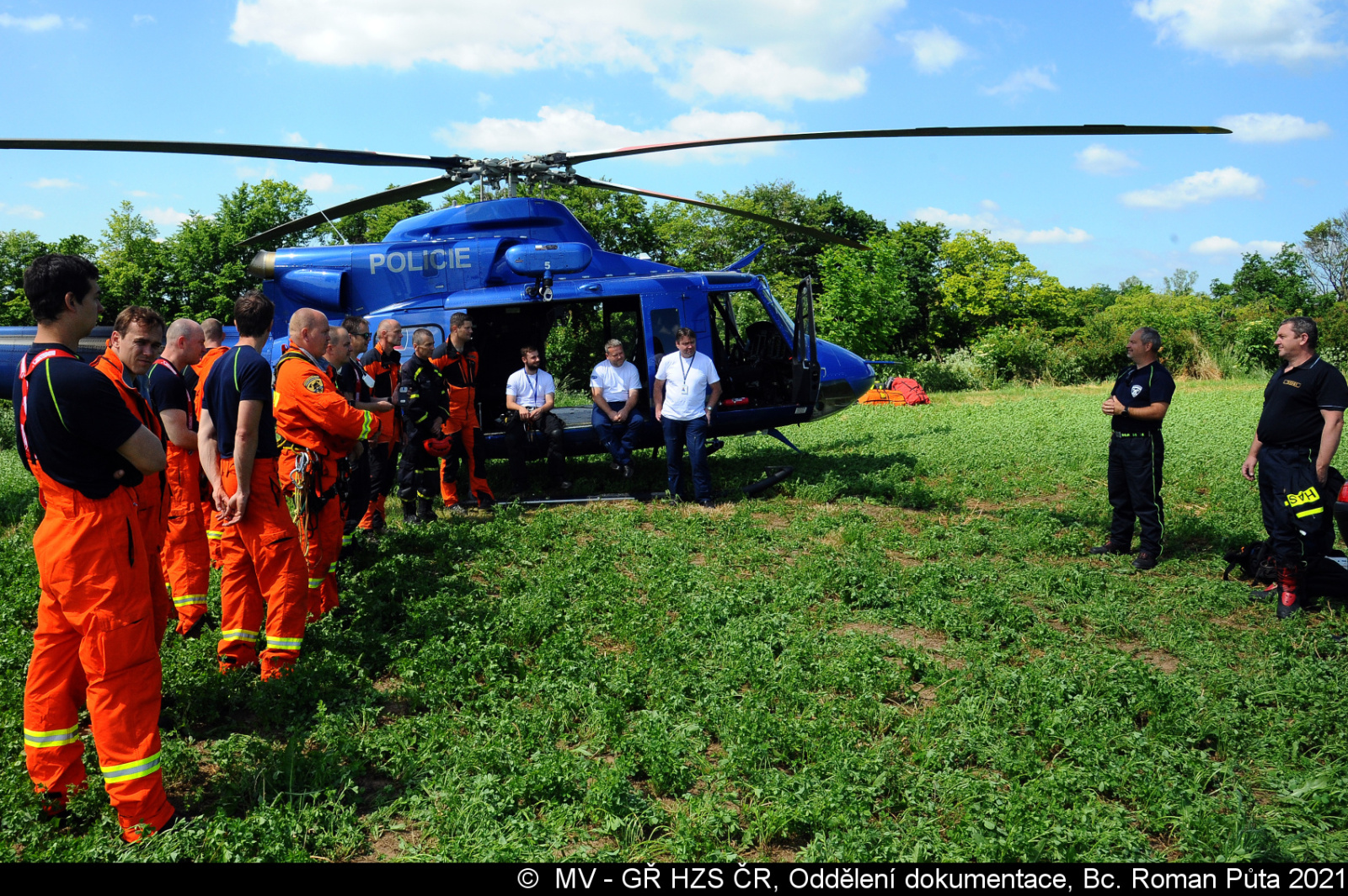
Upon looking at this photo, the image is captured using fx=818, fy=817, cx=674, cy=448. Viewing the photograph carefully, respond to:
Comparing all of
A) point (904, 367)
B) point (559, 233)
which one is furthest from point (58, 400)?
point (904, 367)

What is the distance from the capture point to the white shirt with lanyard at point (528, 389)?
9375 mm

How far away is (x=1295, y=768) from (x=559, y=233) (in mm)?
8250

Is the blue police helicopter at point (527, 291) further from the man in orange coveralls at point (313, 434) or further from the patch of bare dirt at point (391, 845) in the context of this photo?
the patch of bare dirt at point (391, 845)

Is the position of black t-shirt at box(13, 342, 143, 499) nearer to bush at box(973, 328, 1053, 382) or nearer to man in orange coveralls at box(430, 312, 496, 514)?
man in orange coveralls at box(430, 312, 496, 514)

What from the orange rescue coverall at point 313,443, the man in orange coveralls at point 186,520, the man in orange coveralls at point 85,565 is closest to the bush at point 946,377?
the orange rescue coverall at point 313,443

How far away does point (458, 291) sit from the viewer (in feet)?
31.3

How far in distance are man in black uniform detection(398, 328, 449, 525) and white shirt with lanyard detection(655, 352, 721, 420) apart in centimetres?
239

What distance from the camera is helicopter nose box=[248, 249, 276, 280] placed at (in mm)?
9602

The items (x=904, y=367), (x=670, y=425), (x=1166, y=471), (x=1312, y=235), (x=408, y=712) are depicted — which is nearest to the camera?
(x=408, y=712)

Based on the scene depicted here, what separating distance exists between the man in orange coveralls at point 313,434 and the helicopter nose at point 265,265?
5.16 meters

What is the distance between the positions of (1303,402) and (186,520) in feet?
25.1

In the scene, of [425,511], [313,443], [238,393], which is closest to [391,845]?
[238,393]

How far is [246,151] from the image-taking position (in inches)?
265
